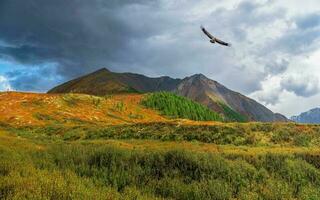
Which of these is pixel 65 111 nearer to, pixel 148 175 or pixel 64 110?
pixel 64 110

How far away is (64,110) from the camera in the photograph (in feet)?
240

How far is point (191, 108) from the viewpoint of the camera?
118 metres

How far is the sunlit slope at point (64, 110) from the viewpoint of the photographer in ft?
209

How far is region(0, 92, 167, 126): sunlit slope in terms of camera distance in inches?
2504

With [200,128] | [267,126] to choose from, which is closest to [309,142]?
[267,126]

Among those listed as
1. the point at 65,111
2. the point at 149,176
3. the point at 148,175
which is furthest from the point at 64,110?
the point at 149,176

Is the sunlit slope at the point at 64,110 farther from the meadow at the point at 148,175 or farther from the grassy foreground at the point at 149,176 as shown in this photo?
the grassy foreground at the point at 149,176

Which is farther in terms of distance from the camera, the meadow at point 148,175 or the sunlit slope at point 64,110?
the sunlit slope at point 64,110

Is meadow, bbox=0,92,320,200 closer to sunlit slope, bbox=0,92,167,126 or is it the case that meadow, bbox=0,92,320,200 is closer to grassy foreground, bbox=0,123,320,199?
grassy foreground, bbox=0,123,320,199

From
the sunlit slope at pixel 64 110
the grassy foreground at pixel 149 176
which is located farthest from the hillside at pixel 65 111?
the grassy foreground at pixel 149 176

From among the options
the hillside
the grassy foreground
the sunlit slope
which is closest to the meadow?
the grassy foreground

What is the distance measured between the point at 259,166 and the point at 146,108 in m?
87.5

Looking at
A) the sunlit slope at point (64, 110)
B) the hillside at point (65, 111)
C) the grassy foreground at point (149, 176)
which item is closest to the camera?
the grassy foreground at point (149, 176)

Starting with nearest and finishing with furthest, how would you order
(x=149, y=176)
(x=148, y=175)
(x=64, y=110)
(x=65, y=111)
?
(x=149, y=176) < (x=148, y=175) < (x=65, y=111) < (x=64, y=110)
